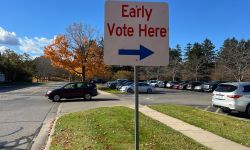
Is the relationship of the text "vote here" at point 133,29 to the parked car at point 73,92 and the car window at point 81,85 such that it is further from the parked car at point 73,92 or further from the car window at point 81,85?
the car window at point 81,85

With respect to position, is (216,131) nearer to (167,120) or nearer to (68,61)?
(167,120)

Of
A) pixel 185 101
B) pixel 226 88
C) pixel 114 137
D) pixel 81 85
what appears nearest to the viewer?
pixel 114 137

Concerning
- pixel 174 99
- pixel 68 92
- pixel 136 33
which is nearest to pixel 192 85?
pixel 174 99

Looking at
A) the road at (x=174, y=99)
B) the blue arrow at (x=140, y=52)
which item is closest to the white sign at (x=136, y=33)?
the blue arrow at (x=140, y=52)

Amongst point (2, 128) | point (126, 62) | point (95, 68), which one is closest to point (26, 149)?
point (2, 128)

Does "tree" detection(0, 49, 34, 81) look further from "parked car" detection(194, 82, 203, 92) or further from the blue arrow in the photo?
the blue arrow

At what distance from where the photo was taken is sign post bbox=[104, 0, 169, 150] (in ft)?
16.4

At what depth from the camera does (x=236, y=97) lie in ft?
55.6

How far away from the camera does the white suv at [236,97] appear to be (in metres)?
16.9

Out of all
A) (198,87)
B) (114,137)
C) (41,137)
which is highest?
(198,87)

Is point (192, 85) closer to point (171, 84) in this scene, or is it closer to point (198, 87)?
point (198, 87)

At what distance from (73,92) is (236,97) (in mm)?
14909

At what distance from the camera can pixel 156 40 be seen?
5.11 m

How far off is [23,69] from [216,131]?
9794cm
